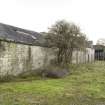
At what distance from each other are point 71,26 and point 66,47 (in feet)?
6.82

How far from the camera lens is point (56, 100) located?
7.99 meters

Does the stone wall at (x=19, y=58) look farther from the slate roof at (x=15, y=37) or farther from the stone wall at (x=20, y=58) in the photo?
the slate roof at (x=15, y=37)

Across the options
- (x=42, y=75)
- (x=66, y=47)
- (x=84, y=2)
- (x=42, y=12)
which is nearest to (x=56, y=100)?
(x=42, y=75)

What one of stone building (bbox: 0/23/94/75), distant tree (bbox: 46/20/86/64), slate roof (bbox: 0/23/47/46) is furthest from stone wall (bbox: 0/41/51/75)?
distant tree (bbox: 46/20/86/64)

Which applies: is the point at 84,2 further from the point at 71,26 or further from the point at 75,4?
the point at 71,26

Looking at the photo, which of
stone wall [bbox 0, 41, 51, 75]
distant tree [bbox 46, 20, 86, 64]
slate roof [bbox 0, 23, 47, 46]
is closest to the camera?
stone wall [bbox 0, 41, 51, 75]

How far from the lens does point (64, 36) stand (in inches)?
700

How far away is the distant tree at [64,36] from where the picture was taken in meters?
17.5

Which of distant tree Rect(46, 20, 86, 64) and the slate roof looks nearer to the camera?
the slate roof

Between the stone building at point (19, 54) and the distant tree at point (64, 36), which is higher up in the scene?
the distant tree at point (64, 36)

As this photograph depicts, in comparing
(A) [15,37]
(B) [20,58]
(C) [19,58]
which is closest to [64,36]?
(A) [15,37]

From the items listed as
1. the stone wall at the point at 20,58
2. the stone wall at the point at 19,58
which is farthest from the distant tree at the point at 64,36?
the stone wall at the point at 19,58

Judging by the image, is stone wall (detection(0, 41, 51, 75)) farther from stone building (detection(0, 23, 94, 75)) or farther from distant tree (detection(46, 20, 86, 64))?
distant tree (detection(46, 20, 86, 64))

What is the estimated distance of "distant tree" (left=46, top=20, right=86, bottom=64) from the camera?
57.6 feet
